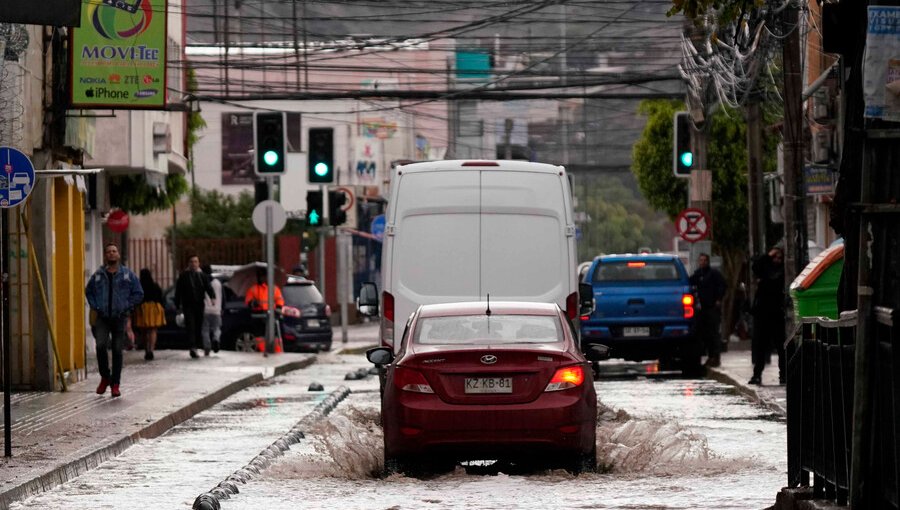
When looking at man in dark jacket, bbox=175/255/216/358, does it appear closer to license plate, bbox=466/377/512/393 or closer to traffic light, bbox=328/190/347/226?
traffic light, bbox=328/190/347/226

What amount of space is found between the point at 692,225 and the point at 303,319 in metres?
9.09

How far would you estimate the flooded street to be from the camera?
11.6 meters

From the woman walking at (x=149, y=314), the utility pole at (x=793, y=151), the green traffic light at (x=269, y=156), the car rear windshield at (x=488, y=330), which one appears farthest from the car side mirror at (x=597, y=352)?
the woman walking at (x=149, y=314)

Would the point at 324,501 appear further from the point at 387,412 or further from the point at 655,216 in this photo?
the point at 655,216

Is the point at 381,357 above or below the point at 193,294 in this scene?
above

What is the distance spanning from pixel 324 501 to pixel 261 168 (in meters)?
18.9

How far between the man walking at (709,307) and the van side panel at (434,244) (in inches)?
439

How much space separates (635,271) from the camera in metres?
29.2

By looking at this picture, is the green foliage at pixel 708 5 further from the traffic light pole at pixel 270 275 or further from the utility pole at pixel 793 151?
the traffic light pole at pixel 270 275

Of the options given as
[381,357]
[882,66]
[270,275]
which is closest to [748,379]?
[270,275]

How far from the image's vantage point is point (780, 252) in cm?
2461

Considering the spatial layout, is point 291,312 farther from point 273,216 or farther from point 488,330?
point 488,330

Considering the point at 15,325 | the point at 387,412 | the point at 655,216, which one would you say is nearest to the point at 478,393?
the point at 387,412

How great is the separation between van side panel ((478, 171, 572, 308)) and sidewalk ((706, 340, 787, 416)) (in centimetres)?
304
